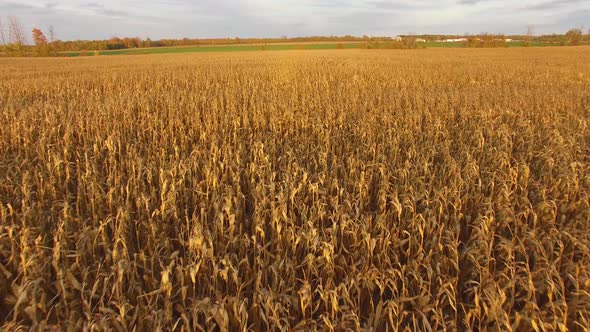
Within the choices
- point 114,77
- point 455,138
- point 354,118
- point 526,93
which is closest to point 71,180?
point 354,118

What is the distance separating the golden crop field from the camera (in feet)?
6.81

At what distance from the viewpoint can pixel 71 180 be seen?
4004mm

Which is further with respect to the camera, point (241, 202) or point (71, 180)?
point (71, 180)

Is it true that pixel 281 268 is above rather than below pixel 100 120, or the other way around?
below

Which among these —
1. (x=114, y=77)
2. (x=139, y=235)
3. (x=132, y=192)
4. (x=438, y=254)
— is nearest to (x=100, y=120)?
(x=132, y=192)

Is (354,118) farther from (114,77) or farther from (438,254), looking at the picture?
(114,77)

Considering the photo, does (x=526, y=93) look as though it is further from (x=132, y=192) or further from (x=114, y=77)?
(x=114, y=77)

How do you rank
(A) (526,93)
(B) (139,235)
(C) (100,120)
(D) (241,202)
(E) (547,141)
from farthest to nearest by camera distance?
(A) (526,93), (C) (100,120), (E) (547,141), (D) (241,202), (B) (139,235)

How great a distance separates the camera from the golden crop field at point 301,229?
2074mm

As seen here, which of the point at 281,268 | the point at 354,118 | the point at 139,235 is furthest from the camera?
the point at 354,118

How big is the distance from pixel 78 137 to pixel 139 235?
154 inches

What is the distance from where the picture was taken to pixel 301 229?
261 cm

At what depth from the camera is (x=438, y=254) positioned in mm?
2605

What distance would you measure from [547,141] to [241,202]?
493cm
